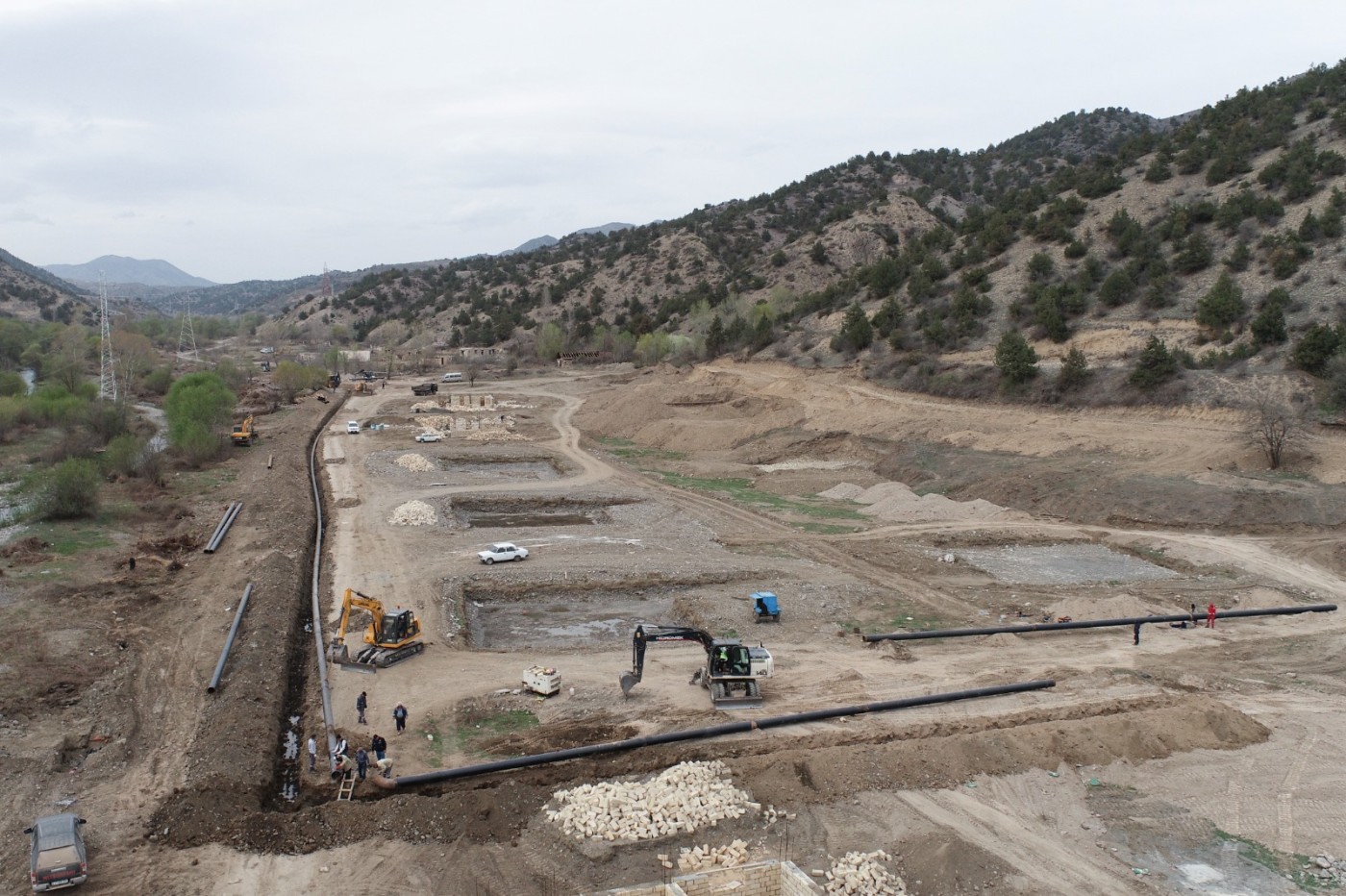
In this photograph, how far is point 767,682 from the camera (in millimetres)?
23359

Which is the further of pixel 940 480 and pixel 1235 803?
pixel 940 480

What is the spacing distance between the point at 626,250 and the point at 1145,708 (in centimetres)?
14711

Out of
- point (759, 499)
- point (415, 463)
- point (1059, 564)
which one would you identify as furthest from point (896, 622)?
point (415, 463)

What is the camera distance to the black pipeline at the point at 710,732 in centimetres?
1806

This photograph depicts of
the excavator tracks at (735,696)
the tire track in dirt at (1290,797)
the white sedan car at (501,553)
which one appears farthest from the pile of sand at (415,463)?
the tire track in dirt at (1290,797)

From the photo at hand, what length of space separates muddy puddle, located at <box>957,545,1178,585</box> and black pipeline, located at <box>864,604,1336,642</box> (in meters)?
4.71

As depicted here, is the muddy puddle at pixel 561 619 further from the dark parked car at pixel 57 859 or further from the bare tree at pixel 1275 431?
the bare tree at pixel 1275 431

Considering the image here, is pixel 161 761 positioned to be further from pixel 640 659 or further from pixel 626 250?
pixel 626 250

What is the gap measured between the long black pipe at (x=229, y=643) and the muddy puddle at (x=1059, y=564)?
82.6 feet

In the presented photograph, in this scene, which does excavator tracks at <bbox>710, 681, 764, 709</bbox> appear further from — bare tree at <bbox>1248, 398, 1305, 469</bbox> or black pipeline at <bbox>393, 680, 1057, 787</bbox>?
bare tree at <bbox>1248, 398, 1305, 469</bbox>

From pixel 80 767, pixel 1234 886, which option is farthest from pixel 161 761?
pixel 1234 886

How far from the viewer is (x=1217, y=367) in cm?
4903

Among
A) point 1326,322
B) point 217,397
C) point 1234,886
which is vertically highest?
point 1326,322

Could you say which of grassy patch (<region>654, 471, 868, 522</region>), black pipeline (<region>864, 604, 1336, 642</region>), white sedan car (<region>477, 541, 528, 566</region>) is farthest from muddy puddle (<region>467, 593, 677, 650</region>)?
grassy patch (<region>654, 471, 868, 522</region>)
